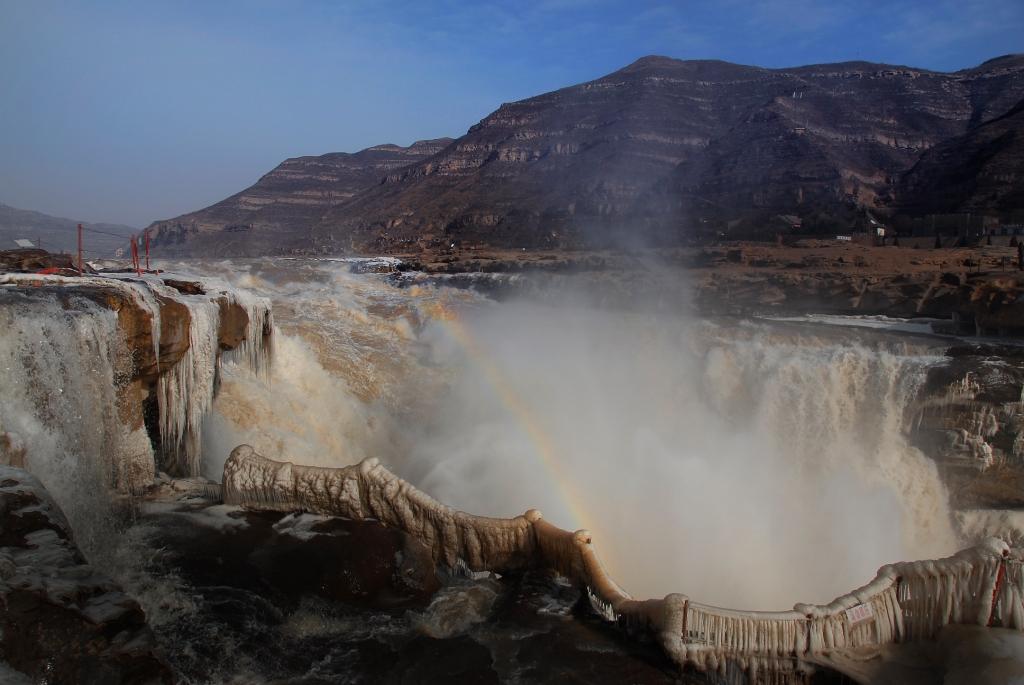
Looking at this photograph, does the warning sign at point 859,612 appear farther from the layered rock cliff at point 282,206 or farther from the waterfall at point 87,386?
the layered rock cliff at point 282,206

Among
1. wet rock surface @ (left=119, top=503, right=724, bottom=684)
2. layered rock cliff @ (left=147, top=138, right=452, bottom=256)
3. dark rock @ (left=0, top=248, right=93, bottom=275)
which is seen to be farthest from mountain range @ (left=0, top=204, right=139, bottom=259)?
wet rock surface @ (left=119, top=503, right=724, bottom=684)

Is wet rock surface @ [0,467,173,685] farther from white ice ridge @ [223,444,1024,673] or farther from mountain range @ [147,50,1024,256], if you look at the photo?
mountain range @ [147,50,1024,256]

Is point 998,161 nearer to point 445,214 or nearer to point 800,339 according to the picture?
point 800,339

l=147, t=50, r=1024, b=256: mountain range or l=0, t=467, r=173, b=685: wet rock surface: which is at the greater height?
A: l=147, t=50, r=1024, b=256: mountain range

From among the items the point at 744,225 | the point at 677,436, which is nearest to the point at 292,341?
the point at 677,436

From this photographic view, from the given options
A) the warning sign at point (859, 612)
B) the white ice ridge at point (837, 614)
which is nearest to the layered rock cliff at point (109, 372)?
the white ice ridge at point (837, 614)

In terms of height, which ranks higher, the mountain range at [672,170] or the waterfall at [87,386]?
the mountain range at [672,170]
